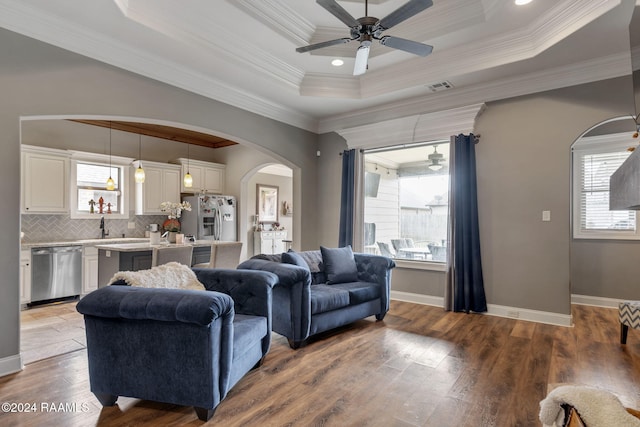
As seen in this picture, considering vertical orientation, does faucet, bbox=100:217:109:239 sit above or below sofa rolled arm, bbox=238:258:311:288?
above

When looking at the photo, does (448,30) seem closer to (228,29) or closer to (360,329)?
(228,29)

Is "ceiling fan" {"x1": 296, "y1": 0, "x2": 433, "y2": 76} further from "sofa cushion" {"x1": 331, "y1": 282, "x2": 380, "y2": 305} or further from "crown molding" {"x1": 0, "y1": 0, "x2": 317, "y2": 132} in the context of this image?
"sofa cushion" {"x1": 331, "y1": 282, "x2": 380, "y2": 305}

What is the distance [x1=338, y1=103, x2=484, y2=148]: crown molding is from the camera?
180 inches

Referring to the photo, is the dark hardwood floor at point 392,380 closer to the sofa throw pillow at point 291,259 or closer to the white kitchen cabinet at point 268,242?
the sofa throw pillow at point 291,259

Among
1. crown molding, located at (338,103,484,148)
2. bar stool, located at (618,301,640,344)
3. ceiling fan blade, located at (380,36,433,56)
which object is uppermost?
ceiling fan blade, located at (380,36,433,56)

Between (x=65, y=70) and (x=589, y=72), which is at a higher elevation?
(x=589, y=72)

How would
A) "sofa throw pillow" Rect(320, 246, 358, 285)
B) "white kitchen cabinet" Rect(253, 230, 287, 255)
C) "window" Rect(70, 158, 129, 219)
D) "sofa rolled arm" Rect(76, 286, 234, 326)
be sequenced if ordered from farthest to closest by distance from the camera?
"white kitchen cabinet" Rect(253, 230, 287, 255), "window" Rect(70, 158, 129, 219), "sofa throw pillow" Rect(320, 246, 358, 285), "sofa rolled arm" Rect(76, 286, 234, 326)

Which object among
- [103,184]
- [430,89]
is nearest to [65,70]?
[103,184]

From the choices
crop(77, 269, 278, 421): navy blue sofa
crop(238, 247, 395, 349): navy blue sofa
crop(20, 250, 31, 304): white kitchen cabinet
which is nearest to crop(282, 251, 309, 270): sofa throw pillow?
crop(238, 247, 395, 349): navy blue sofa

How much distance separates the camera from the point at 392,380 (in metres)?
2.66

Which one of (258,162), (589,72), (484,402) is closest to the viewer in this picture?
(484,402)

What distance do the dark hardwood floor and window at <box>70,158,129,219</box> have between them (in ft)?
11.2

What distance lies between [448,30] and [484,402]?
11.1 ft

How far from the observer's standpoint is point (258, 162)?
715cm
